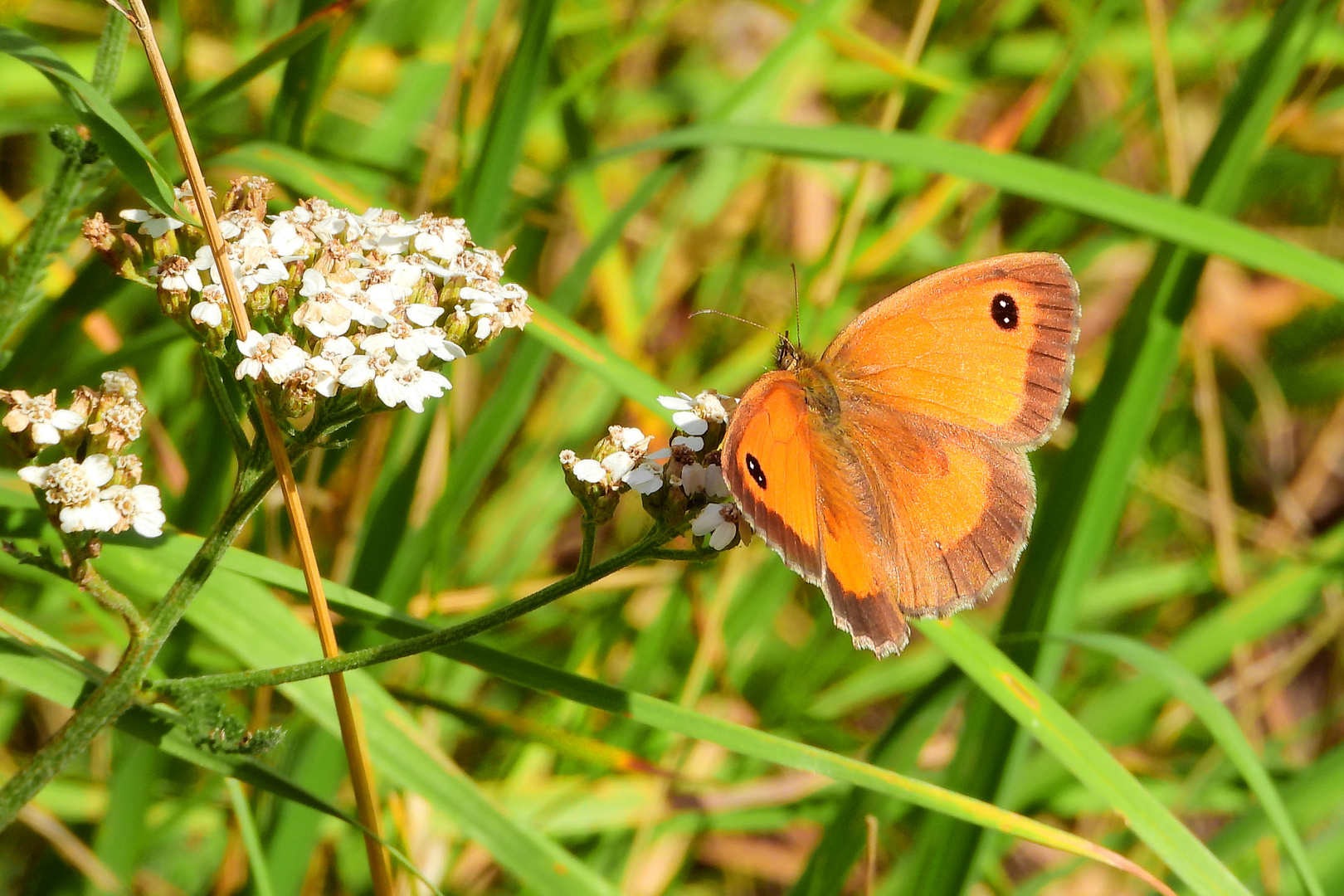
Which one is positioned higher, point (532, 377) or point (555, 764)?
point (532, 377)

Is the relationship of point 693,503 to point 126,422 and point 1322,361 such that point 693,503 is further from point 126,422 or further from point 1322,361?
point 1322,361

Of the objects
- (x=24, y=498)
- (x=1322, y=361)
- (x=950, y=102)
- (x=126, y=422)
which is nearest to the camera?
(x=126, y=422)

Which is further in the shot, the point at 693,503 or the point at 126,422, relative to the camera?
the point at 693,503

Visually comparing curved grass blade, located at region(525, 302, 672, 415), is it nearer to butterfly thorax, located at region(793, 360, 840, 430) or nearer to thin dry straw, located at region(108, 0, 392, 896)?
butterfly thorax, located at region(793, 360, 840, 430)

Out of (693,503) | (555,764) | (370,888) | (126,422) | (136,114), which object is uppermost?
(136,114)

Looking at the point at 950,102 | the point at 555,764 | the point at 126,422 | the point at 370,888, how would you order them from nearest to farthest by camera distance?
1. the point at 126,422
2. the point at 370,888
3. the point at 555,764
4. the point at 950,102

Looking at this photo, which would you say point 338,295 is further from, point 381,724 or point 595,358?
point 381,724

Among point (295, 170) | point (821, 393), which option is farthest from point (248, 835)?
point (821, 393)

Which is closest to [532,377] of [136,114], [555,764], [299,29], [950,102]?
[299,29]

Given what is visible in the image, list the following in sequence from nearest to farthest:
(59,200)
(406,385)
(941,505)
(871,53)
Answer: (406,385) → (59,200) → (941,505) → (871,53)
